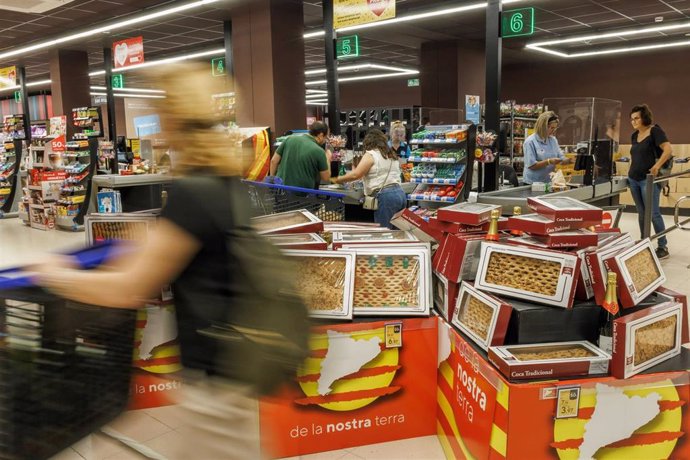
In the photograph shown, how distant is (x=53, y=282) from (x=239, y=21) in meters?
9.46

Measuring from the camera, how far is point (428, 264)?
286cm

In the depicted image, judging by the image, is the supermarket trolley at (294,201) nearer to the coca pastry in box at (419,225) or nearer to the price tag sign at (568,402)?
the coca pastry in box at (419,225)

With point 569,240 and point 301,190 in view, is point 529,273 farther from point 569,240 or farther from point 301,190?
point 301,190

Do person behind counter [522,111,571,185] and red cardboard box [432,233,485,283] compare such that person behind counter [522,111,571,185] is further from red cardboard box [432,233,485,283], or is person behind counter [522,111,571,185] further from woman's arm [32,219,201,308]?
woman's arm [32,219,201,308]

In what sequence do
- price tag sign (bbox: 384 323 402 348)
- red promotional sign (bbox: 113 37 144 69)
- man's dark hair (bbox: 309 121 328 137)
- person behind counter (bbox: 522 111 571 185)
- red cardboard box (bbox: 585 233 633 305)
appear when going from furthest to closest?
red promotional sign (bbox: 113 37 144 69) → person behind counter (bbox: 522 111 571 185) → man's dark hair (bbox: 309 121 328 137) → price tag sign (bbox: 384 323 402 348) → red cardboard box (bbox: 585 233 633 305)

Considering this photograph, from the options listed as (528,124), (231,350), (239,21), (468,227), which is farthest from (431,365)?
(239,21)

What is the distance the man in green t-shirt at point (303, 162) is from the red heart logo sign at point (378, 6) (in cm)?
256

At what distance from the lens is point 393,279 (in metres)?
2.85

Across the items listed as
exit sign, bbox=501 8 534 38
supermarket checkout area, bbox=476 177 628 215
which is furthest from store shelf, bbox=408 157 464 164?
exit sign, bbox=501 8 534 38

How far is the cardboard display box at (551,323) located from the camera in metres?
2.37

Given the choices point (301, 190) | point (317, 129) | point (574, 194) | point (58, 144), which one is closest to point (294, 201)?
point (301, 190)

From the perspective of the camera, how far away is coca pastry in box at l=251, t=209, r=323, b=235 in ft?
10.2

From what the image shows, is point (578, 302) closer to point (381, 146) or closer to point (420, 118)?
point (381, 146)

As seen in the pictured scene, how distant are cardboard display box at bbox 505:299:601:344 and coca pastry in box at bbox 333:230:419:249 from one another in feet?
2.53
